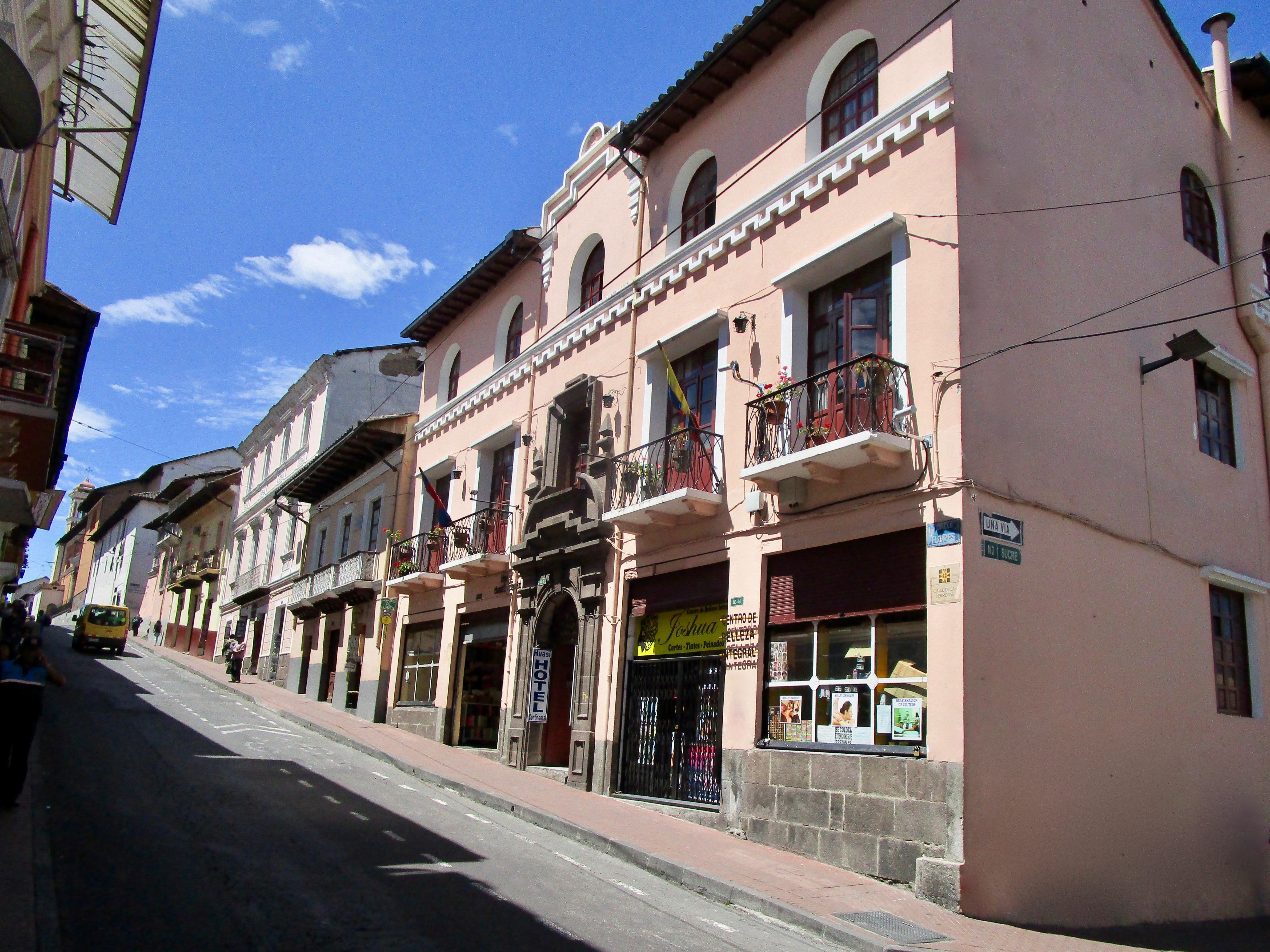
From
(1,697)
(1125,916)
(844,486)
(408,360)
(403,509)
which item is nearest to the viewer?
(1,697)

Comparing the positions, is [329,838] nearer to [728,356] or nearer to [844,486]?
[844,486]

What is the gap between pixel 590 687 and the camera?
1483cm

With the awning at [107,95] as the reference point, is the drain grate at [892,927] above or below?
below

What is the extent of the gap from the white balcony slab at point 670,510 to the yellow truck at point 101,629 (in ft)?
91.7

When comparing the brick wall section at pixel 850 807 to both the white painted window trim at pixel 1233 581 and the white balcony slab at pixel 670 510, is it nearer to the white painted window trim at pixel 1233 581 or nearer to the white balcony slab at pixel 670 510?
the white balcony slab at pixel 670 510

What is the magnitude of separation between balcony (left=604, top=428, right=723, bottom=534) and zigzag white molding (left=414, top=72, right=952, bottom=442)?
2.62 meters

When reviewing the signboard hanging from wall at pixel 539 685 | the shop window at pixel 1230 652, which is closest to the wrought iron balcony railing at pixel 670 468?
the signboard hanging from wall at pixel 539 685

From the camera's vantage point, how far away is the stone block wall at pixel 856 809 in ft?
29.4

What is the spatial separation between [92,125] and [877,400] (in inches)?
506

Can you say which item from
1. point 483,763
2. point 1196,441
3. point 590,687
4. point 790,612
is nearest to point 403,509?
point 483,763

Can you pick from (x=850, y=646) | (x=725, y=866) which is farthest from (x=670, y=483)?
(x=725, y=866)

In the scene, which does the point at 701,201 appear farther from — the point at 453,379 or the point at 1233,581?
the point at 453,379

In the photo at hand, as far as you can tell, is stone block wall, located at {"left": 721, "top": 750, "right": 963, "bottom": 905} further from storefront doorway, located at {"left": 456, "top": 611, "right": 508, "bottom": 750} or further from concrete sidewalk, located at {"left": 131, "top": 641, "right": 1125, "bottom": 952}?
storefront doorway, located at {"left": 456, "top": 611, "right": 508, "bottom": 750}

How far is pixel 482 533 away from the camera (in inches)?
748
